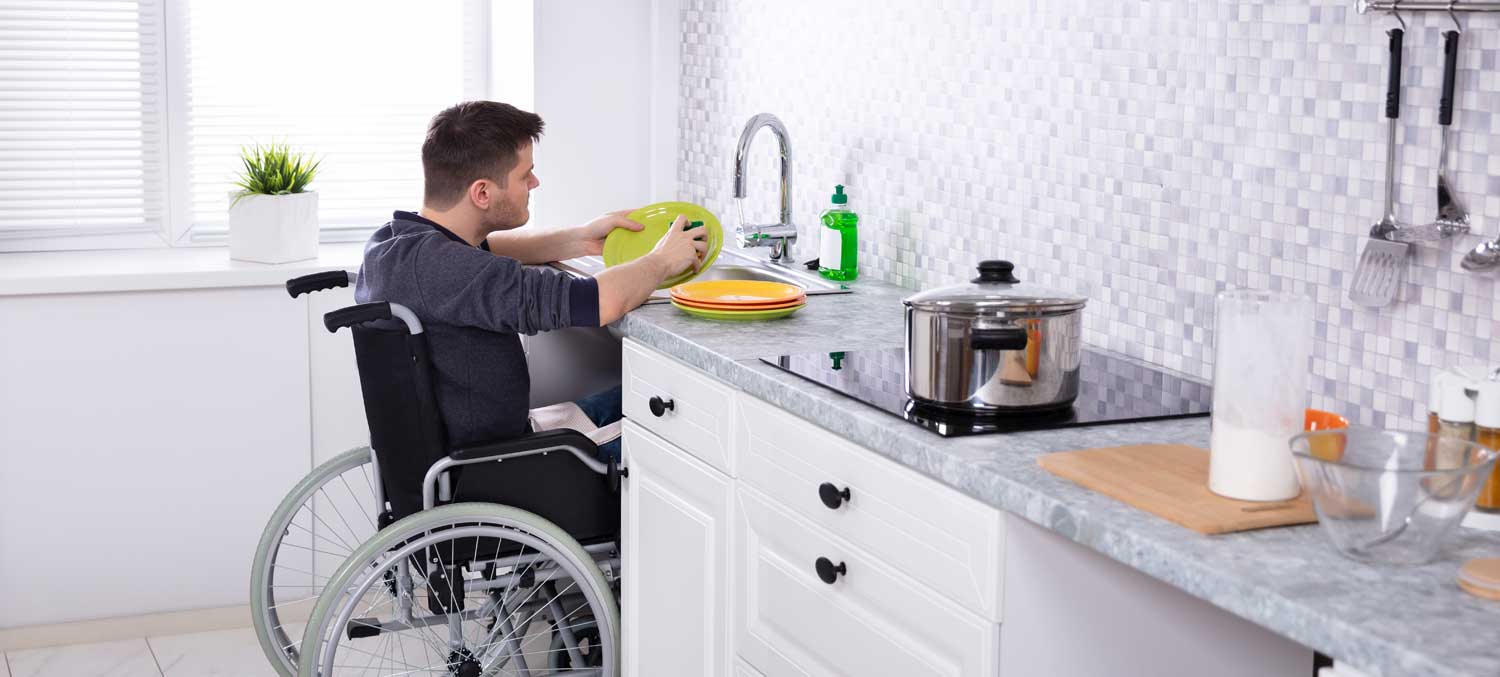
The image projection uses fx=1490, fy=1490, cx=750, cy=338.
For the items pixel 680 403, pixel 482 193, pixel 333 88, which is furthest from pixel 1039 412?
pixel 333 88

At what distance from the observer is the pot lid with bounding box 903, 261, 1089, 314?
1805 millimetres

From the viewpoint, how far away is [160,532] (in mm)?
3506

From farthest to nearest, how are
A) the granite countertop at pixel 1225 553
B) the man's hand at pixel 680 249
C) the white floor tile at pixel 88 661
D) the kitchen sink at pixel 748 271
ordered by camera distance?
the white floor tile at pixel 88 661 → the kitchen sink at pixel 748 271 → the man's hand at pixel 680 249 → the granite countertop at pixel 1225 553

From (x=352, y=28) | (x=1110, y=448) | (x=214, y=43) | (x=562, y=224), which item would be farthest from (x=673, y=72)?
(x=1110, y=448)

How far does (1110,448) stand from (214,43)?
2953mm

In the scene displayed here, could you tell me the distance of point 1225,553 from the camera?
1.37 meters

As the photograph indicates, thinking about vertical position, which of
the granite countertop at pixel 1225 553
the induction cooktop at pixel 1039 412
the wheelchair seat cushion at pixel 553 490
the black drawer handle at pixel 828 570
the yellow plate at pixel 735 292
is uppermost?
the yellow plate at pixel 735 292

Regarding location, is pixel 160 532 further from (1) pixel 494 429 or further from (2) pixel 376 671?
(1) pixel 494 429

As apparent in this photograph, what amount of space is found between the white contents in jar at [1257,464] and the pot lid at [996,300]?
1.17 feet

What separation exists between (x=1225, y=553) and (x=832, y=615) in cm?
71

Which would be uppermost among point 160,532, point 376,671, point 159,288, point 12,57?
point 12,57

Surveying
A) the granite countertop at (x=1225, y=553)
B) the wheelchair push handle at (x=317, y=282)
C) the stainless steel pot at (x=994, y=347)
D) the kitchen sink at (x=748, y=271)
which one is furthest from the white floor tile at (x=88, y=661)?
the stainless steel pot at (x=994, y=347)

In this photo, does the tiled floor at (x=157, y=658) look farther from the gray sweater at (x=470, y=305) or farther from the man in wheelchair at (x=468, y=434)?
the gray sweater at (x=470, y=305)

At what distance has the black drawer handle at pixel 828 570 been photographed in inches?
76.1
